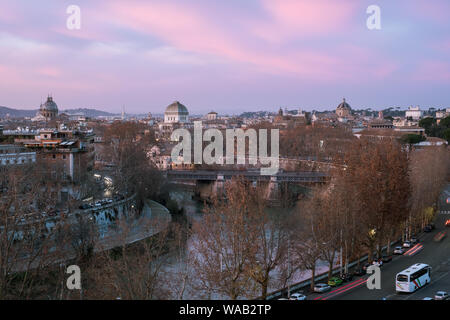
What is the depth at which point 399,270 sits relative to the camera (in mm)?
10523

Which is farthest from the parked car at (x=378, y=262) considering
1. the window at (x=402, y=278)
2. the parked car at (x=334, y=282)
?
the window at (x=402, y=278)

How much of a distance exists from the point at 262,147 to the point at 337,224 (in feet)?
88.8

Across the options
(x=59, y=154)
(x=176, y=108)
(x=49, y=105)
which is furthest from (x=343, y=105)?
(x=59, y=154)

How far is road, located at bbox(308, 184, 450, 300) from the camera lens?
8.55m

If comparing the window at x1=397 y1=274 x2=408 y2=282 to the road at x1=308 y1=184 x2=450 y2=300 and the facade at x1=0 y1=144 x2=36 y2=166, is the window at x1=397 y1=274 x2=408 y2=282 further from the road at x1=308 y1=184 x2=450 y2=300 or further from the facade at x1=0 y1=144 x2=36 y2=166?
the facade at x1=0 y1=144 x2=36 y2=166

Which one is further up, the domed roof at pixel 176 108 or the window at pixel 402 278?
the domed roof at pixel 176 108

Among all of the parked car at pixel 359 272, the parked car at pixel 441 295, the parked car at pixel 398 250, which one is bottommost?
the parked car at pixel 398 250

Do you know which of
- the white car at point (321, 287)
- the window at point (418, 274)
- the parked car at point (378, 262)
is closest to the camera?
the window at point (418, 274)

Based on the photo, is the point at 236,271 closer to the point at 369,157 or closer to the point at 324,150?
the point at 369,157

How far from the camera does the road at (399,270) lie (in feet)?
28.1

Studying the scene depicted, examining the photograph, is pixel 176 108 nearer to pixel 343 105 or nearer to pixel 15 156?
pixel 343 105

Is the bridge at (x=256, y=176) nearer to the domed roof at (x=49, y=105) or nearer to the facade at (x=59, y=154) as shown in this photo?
the facade at (x=59, y=154)

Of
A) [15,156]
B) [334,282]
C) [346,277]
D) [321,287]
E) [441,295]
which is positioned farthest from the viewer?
[15,156]
